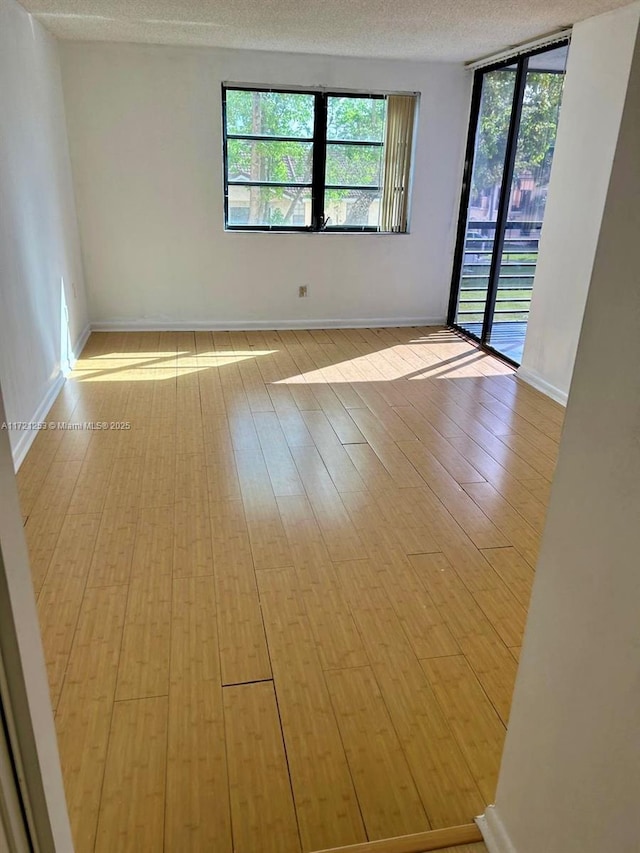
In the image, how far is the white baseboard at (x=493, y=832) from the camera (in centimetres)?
137

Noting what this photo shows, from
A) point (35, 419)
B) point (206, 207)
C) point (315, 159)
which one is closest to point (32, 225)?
point (35, 419)

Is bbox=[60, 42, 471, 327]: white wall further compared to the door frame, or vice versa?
bbox=[60, 42, 471, 327]: white wall

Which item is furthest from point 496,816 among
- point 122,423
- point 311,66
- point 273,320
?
point 311,66

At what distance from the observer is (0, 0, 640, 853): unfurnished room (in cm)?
106

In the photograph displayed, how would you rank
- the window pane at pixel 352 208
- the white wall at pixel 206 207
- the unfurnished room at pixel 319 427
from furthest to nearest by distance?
the window pane at pixel 352 208, the white wall at pixel 206 207, the unfurnished room at pixel 319 427

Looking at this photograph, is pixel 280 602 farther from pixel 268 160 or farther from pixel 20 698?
pixel 268 160

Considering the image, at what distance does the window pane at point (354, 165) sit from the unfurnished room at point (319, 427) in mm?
36

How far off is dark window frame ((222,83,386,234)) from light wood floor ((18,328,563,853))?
1.99 m

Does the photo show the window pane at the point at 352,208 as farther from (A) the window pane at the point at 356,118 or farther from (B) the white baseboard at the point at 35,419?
(B) the white baseboard at the point at 35,419

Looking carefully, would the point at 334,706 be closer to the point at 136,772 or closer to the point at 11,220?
the point at 136,772

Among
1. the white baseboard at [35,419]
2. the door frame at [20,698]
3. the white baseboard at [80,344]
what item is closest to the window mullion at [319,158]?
the white baseboard at [80,344]

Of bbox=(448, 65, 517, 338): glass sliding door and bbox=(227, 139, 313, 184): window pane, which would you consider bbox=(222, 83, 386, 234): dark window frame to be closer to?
bbox=(227, 139, 313, 184): window pane

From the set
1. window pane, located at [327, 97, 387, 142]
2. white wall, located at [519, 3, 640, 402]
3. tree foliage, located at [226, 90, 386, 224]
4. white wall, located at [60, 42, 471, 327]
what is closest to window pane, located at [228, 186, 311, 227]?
tree foliage, located at [226, 90, 386, 224]

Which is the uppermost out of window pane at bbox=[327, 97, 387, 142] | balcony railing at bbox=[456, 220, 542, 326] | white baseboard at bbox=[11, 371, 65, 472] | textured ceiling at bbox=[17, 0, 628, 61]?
textured ceiling at bbox=[17, 0, 628, 61]
